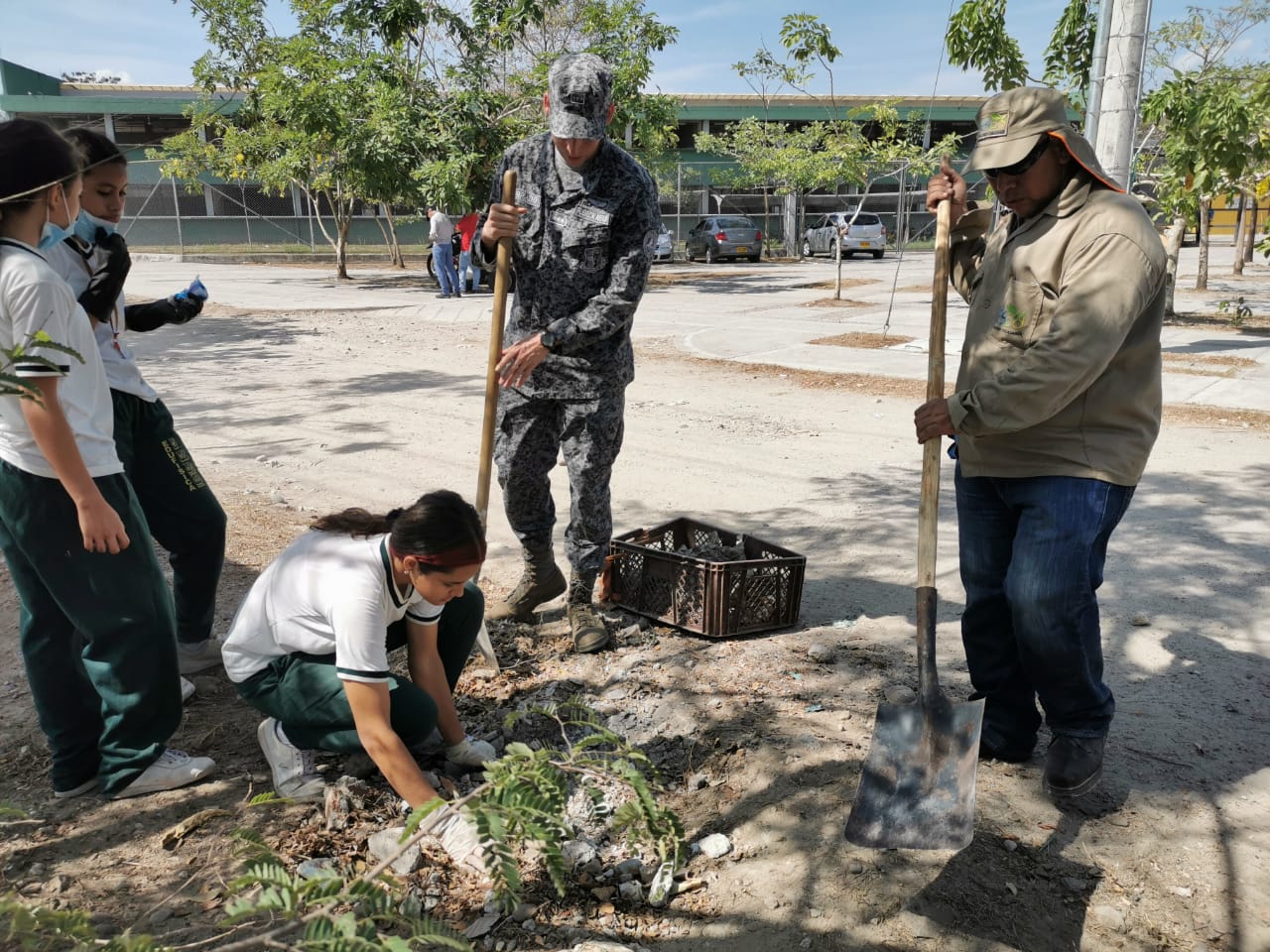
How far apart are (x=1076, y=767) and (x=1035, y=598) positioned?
552 millimetres

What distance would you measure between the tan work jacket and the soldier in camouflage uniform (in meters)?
1.47

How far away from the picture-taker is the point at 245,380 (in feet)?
34.0

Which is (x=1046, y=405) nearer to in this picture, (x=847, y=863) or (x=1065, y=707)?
(x=1065, y=707)

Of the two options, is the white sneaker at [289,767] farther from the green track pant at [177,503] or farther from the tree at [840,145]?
the tree at [840,145]

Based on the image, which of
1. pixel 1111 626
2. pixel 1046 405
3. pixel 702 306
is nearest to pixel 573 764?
pixel 1046 405

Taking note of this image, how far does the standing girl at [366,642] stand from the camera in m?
2.72

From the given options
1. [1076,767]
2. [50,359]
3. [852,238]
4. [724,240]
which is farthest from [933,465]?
[852,238]

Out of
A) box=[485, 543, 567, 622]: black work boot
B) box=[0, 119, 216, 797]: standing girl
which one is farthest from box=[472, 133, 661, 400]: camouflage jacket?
box=[0, 119, 216, 797]: standing girl

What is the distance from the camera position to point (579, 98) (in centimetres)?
364

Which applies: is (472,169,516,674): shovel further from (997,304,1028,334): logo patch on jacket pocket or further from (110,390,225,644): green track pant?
(997,304,1028,334): logo patch on jacket pocket

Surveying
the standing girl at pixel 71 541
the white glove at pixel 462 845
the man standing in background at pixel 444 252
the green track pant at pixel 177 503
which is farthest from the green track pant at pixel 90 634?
the man standing in background at pixel 444 252

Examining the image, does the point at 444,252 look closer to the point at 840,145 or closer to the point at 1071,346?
the point at 840,145

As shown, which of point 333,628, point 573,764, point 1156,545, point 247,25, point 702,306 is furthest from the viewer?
point 247,25

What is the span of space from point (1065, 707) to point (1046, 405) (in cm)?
95
